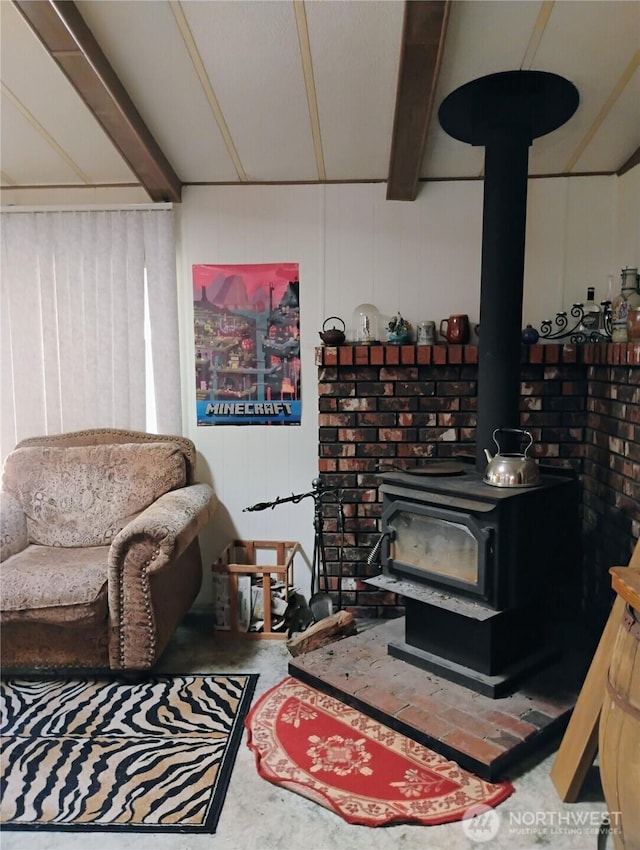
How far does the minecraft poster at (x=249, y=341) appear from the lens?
9.86 ft

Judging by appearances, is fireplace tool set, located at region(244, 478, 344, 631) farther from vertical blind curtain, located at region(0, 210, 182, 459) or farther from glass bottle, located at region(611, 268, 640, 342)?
glass bottle, located at region(611, 268, 640, 342)

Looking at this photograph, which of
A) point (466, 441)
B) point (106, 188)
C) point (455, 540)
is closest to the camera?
point (455, 540)

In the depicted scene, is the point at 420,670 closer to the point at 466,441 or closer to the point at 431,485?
the point at 431,485

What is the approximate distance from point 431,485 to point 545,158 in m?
1.67

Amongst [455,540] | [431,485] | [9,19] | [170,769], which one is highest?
[9,19]

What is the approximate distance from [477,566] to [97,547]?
176 cm

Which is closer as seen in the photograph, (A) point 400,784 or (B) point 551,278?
(A) point 400,784

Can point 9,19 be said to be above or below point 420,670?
above

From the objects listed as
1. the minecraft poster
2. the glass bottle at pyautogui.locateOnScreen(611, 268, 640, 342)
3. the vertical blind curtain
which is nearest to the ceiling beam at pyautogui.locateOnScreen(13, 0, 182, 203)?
the vertical blind curtain

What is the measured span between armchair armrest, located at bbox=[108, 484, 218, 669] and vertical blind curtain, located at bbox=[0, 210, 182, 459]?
88 cm

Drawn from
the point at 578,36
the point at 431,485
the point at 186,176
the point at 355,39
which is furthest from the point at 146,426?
the point at 578,36

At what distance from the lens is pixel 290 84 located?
2238 millimetres

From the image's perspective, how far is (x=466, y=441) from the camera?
9.43 ft

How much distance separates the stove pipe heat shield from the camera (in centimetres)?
213
